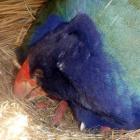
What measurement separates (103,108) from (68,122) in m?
0.31

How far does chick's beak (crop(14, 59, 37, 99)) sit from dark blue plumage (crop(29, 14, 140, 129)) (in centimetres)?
12

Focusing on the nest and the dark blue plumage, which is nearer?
the dark blue plumage

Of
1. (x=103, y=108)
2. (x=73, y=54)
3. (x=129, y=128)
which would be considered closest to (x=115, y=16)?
(x=73, y=54)

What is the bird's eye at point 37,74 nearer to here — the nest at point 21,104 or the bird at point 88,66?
the bird at point 88,66

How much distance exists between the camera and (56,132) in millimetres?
1927

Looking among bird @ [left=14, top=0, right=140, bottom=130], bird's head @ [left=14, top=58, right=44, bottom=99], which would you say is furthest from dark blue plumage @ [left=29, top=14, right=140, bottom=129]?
bird's head @ [left=14, top=58, right=44, bottom=99]

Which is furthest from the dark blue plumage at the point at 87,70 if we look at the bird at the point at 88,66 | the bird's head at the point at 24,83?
the bird's head at the point at 24,83

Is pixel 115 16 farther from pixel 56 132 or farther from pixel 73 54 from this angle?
pixel 56 132

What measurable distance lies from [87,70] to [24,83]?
351 mm

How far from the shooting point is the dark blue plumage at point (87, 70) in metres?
1.72

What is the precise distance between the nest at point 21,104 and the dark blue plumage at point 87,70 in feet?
0.54

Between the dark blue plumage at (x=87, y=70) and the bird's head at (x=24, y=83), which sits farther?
the bird's head at (x=24, y=83)

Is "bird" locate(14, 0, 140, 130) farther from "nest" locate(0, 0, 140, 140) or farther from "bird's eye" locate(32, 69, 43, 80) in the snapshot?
"nest" locate(0, 0, 140, 140)

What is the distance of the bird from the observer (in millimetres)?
1724
